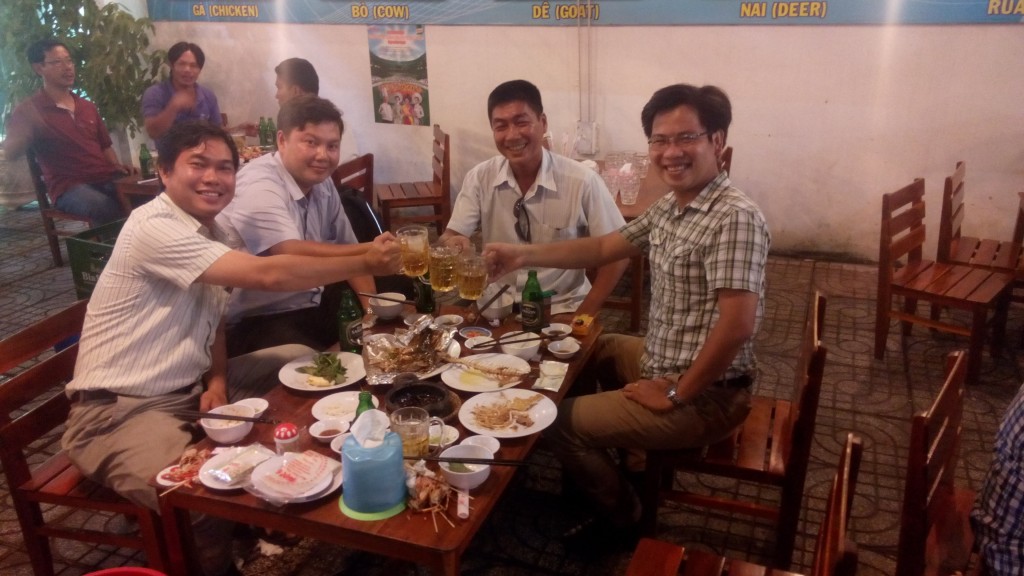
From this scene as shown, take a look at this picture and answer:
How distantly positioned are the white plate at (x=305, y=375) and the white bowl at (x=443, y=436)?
0.36 m

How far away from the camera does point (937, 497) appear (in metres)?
1.88

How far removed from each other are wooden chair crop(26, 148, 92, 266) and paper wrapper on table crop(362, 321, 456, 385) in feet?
11.8

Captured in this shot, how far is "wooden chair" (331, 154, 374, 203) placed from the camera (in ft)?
14.9

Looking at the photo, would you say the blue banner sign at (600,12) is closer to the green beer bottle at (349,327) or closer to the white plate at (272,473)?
the green beer bottle at (349,327)

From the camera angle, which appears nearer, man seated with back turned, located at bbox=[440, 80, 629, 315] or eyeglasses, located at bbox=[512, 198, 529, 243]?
man seated with back turned, located at bbox=[440, 80, 629, 315]

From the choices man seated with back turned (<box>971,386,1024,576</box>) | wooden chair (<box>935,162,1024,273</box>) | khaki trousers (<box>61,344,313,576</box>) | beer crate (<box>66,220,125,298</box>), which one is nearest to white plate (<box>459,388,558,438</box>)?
khaki trousers (<box>61,344,313,576</box>)

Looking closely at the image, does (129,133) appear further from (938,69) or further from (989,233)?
(989,233)

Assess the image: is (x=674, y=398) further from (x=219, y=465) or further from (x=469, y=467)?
(x=219, y=465)

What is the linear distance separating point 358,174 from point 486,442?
11.3 ft

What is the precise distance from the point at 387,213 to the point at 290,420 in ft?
10.4

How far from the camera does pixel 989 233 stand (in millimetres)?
4641

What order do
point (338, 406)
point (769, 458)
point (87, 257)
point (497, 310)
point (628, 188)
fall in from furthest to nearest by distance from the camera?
point (628, 188), point (87, 257), point (497, 310), point (769, 458), point (338, 406)

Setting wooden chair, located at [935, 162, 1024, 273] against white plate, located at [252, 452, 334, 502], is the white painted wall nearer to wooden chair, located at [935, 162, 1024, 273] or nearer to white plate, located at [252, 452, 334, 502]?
wooden chair, located at [935, 162, 1024, 273]

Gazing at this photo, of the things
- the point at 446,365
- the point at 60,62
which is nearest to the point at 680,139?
the point at 446,365
